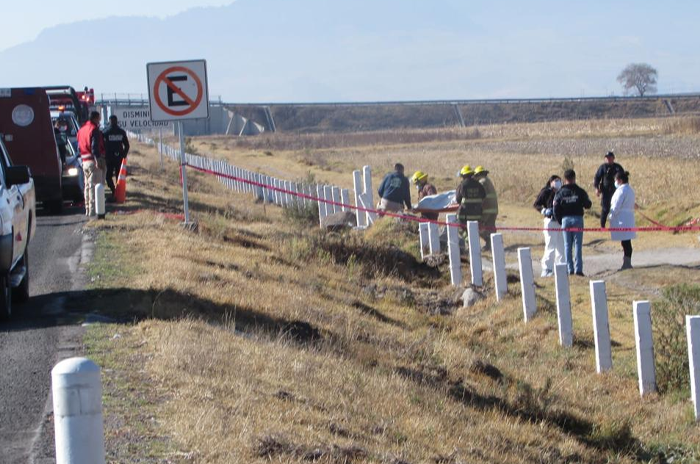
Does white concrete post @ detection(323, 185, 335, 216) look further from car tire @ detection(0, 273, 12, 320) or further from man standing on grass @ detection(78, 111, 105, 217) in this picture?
car tire @ detection(0, 273, 12, 320)

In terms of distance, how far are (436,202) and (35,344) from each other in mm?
13219

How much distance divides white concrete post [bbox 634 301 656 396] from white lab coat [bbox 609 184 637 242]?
662cm

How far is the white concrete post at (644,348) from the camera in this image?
9.88m

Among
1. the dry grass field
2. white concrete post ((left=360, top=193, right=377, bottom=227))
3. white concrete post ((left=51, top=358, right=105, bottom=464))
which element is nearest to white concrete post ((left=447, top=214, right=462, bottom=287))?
the dry grass field

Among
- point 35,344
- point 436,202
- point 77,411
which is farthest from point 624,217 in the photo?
point 77,411

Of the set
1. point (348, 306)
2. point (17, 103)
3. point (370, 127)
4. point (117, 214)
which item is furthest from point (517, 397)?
point (370, 127)

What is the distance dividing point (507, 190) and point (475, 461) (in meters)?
26.9

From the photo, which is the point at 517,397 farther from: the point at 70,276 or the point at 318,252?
the point at 318,252

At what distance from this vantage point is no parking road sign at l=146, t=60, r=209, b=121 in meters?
15.5

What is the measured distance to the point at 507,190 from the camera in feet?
110

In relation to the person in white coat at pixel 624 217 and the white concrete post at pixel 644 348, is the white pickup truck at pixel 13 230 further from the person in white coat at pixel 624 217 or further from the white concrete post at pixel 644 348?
the person in white coat at pixel 624 217

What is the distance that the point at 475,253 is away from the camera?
15.0m

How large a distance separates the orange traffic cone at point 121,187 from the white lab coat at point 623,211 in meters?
9.42

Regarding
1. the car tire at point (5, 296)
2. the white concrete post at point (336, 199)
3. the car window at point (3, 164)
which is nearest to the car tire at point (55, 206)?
the white concrete post at point (336, 199)
